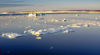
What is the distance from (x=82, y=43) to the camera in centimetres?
945

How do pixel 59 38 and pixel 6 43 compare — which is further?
pixel 59 38

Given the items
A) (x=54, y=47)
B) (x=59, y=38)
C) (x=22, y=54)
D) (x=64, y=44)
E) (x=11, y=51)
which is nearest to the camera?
(x=22, y=54)

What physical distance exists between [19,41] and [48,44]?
2106mm

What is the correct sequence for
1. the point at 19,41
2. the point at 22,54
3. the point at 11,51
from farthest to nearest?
the point at 19,41 → the point at 11,51 → the point at 22,54

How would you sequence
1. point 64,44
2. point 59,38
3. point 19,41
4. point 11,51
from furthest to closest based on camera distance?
point 59,38 → point 19,41 → point 64,44 → point 11,51

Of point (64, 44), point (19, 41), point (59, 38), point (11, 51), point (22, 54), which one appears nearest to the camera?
point (22, 54)

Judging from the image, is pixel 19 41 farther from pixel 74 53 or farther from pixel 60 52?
pixel 74 53

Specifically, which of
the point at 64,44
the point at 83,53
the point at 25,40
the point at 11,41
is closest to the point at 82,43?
the point at 64,44

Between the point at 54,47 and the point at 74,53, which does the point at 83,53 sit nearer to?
the point at 74,53

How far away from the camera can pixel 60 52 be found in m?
7.86

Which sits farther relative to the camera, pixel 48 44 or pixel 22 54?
pixel 48 44

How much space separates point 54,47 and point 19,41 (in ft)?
8.85

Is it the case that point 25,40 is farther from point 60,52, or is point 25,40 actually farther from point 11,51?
point 60,52

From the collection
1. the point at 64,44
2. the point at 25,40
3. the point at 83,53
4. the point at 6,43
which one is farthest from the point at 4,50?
the point at 83,53
